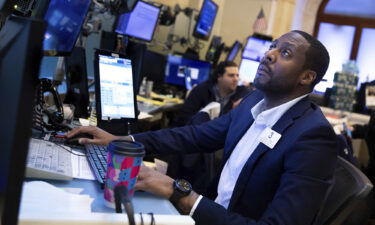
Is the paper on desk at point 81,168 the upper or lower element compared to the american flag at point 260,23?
lower

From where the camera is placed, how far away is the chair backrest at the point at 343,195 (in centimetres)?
123

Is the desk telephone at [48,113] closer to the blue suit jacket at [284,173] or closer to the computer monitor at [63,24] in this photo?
the computer monitor at [63,24]

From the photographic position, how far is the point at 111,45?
3.00 metres

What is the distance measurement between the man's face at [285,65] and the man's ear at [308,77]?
0.05ft

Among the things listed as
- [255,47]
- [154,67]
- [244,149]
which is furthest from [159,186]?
[255,47]

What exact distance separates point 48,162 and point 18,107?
694mm

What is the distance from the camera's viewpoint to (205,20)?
516 cm

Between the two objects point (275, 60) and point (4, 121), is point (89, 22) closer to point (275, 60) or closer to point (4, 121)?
point (275, 60)

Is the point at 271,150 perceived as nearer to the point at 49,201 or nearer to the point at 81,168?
the point at 81,168

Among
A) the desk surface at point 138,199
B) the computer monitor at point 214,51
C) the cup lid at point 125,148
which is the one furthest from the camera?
the computer monitor at point 214,51

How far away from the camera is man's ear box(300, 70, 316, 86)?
1493 mm

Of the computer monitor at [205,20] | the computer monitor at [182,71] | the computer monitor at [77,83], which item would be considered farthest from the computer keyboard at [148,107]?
the computer monitor at [205,20]

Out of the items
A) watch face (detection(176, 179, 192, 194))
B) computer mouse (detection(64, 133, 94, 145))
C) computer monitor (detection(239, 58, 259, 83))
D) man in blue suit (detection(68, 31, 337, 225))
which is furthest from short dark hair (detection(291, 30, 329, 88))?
computer monitor (detection(239, 58, 259, 83))

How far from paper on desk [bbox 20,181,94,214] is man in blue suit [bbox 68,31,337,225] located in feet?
0.81
